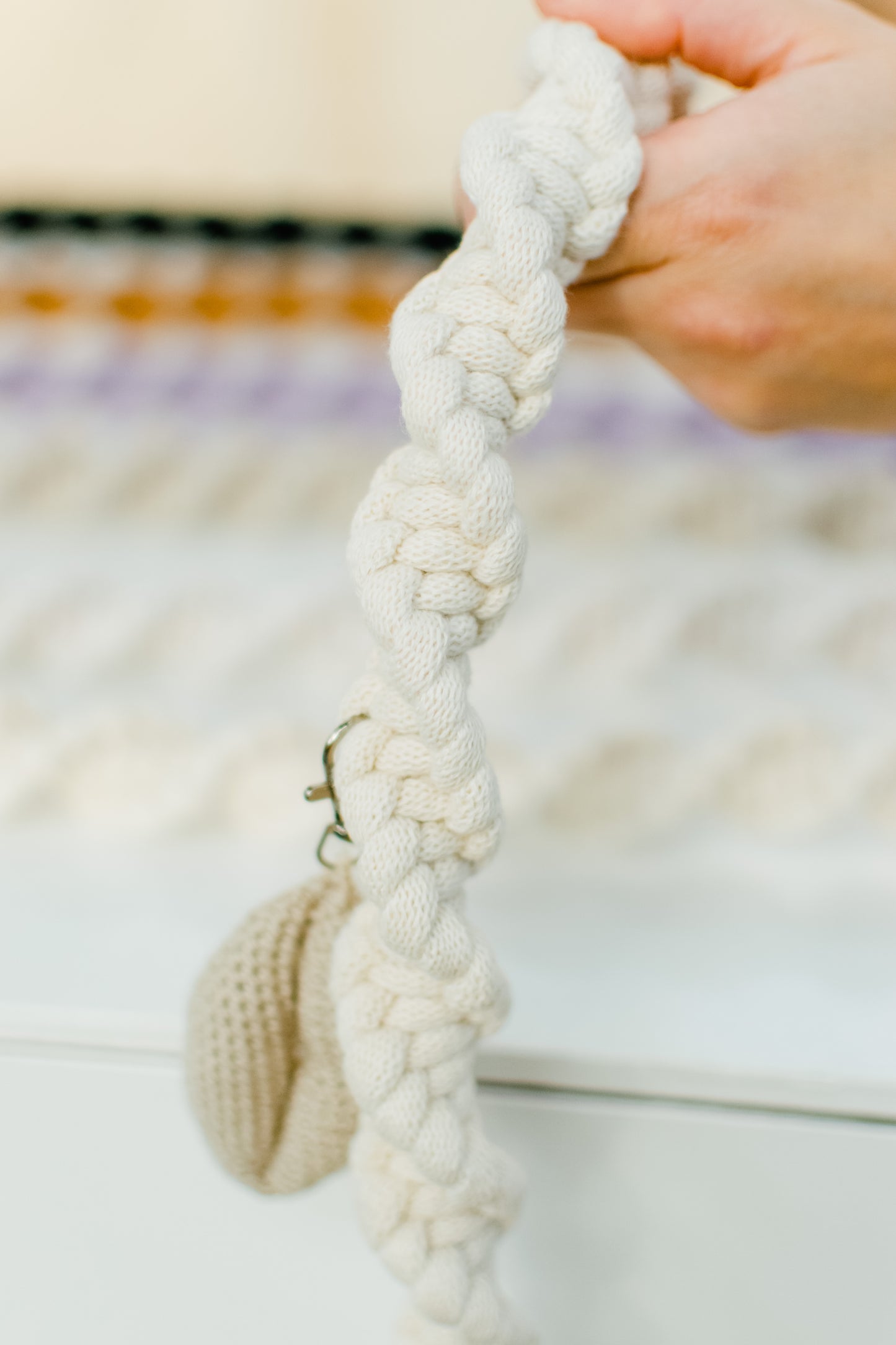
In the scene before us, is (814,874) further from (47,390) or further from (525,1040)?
(47,390)

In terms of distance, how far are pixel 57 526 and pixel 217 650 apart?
183 millimetres

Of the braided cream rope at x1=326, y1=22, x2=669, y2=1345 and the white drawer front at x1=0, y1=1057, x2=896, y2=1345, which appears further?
the white drawer front at x1=0, y1=1057, x2=896, y2=1345

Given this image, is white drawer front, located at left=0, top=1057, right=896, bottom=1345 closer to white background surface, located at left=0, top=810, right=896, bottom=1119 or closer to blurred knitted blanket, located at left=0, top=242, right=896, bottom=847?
white background surface, located at left=0, top=810, right=896, bottom=1119

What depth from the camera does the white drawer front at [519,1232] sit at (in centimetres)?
42

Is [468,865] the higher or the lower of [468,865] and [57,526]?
the lower

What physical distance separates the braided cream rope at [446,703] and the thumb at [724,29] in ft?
0.15

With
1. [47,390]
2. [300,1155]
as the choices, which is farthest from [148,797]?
[47,390]

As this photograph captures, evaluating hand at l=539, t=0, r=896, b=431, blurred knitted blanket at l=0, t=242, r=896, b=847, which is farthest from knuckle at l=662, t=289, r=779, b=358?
blurred knitted blanket at l=0, t=242, r=896, b=847

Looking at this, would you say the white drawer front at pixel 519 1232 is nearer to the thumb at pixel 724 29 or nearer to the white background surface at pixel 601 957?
the white background surface at pixel 601 957

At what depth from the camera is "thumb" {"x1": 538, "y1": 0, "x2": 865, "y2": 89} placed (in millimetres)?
396

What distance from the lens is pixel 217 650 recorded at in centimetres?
63

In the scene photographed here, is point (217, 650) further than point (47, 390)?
No

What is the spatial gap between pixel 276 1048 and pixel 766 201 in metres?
0.33

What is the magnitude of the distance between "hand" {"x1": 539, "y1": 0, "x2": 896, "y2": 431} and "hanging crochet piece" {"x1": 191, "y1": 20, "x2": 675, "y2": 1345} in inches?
1.5
